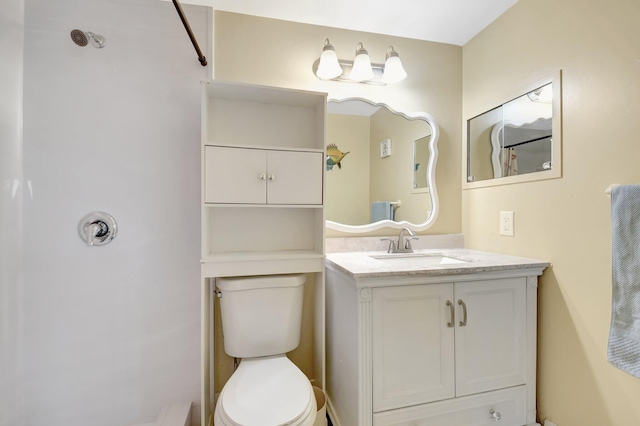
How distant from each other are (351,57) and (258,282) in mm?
1432

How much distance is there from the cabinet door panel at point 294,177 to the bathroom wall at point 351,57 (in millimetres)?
413

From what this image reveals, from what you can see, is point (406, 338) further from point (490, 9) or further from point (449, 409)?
point (490, 9)

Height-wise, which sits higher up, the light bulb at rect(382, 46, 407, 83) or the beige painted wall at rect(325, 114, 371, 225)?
the light bulb at rect(382, 46, 407, 83)

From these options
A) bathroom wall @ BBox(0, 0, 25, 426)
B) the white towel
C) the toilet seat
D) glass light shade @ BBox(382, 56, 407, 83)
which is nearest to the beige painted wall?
glass light shade @ BBox(382, 56, 407, 83)

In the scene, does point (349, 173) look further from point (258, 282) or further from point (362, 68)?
point (258, 282)

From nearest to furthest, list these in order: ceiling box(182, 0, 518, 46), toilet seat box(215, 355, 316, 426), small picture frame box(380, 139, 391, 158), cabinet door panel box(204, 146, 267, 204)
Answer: toilet seat box(215, 355, 316, 426)
cabinet door panel box(204, 146, 267, 204)
ceiling box(182, 0, 518, 46)
small picture frame box(380, 139, 391, 158)

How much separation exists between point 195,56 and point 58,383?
1819 mm

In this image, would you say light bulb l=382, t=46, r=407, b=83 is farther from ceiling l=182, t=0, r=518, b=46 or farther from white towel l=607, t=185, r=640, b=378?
white towel l=607, t=185, r=640, b=378

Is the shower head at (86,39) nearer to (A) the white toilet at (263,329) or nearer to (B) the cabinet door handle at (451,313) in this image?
(A) the white toilet at (263,329)

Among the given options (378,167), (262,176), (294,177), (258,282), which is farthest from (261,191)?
(378,167)

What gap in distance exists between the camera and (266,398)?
3.44ft

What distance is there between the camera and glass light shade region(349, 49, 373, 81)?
5.32ft

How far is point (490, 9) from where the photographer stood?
1.57 m

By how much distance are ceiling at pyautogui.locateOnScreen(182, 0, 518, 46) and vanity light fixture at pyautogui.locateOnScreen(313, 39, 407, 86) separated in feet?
0.45
